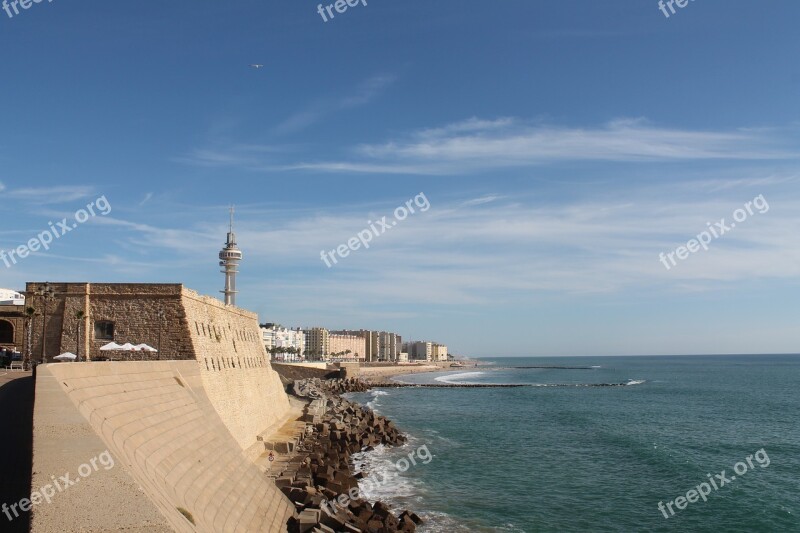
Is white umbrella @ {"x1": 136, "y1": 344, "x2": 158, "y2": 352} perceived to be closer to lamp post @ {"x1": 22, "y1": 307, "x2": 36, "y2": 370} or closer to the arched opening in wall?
lamp post @ {"x1": 22, "y1": 307, "x2": 36, "y2": 370}

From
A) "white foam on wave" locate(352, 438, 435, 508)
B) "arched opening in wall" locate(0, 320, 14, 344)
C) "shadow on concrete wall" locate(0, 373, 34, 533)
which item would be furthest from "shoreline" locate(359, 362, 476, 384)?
"shadow on concrete wall" locate(0, 373, 34, 533)

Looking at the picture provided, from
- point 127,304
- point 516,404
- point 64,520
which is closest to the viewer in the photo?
point 64,520

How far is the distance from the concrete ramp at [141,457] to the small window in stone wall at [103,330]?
16.5ft

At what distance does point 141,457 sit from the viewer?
39.4 ft

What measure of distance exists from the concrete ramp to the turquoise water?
6743 millimetres

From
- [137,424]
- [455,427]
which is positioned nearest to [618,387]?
[455,427]

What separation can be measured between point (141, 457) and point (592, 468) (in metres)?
23.3

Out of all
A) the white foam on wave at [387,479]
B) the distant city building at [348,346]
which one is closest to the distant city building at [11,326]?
the white foam on wave at [387,479]

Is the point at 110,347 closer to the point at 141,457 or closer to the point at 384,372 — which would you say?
the point at 141,457

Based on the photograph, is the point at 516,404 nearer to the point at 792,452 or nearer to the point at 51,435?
the point at 792,452

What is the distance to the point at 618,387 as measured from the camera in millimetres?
91938

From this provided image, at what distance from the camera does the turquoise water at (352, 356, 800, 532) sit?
21.9 m

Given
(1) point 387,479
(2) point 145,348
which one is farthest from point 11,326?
(1) point 387,479

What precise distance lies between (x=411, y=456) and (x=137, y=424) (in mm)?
20615
